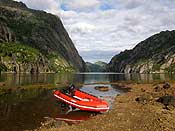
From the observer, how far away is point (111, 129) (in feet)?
78.0

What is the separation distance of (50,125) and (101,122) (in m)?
5.26

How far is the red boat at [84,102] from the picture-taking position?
3431 centimetres

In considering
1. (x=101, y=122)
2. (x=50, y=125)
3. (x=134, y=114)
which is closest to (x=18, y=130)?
(x=50, y=125)

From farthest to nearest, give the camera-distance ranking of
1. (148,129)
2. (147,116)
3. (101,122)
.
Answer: (147,116) → (101,122) → (148,129)

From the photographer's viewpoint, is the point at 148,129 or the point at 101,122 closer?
the point at 148,129

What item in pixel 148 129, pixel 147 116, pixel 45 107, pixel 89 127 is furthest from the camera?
pixel 45 107

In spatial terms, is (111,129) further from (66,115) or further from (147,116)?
(66,115)

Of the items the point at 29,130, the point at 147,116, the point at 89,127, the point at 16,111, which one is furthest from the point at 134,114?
the point at 16,111

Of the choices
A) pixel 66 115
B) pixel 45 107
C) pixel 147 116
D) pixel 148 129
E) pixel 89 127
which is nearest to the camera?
pixel 148 129

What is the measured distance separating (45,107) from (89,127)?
14.9 meters

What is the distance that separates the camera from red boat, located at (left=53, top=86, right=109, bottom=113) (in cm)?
3431

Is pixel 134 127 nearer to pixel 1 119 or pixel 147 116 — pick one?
pixel 147 116

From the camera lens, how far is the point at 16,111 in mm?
34219

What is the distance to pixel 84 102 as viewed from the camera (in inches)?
1388
